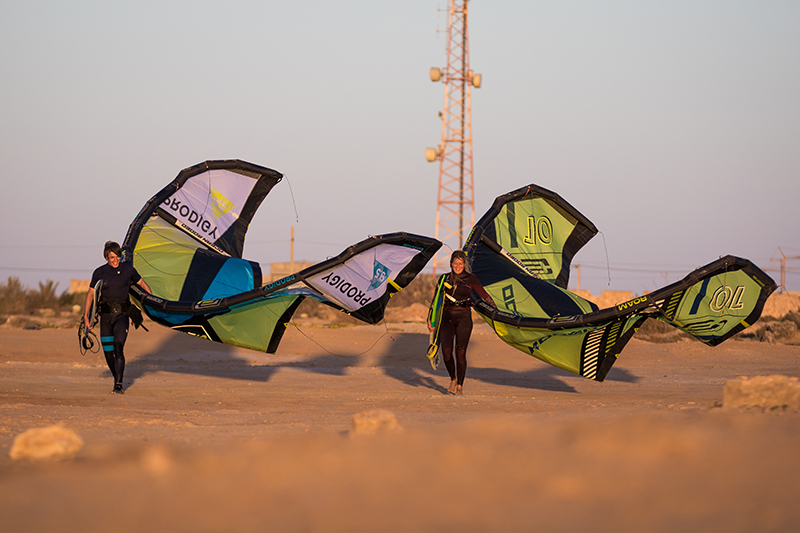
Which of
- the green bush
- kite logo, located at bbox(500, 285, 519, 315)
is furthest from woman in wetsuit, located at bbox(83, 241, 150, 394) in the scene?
the green bush

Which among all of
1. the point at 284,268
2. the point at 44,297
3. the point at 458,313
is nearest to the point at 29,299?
the point at 44,297

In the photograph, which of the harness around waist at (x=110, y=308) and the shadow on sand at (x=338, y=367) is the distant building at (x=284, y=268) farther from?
the harness around waist at (x=110, y=308)

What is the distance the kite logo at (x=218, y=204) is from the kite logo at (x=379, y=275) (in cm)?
367

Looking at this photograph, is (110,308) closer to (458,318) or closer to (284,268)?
(458,318)

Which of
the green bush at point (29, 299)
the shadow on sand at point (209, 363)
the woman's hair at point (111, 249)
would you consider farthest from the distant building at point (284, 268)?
the woman's hair at point (111, 249)

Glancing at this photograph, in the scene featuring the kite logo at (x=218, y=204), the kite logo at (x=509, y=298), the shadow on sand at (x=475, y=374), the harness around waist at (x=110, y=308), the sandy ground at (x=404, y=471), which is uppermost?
the kite logo at (x=218, y=204)

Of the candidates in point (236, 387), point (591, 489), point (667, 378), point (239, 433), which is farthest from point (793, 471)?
point (667, 378)

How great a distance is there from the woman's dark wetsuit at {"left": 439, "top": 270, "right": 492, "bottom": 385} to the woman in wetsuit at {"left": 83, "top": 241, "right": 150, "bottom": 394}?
449 cm

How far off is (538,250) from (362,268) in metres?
4.22

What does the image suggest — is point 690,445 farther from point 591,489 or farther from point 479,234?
point 479,234

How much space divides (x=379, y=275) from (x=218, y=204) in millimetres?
3774

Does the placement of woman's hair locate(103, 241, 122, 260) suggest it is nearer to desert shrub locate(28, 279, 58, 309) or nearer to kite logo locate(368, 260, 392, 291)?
kite logo locate(368, 260, 392, 291)

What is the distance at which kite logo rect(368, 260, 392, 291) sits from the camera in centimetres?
1040

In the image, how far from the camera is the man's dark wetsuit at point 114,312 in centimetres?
983
